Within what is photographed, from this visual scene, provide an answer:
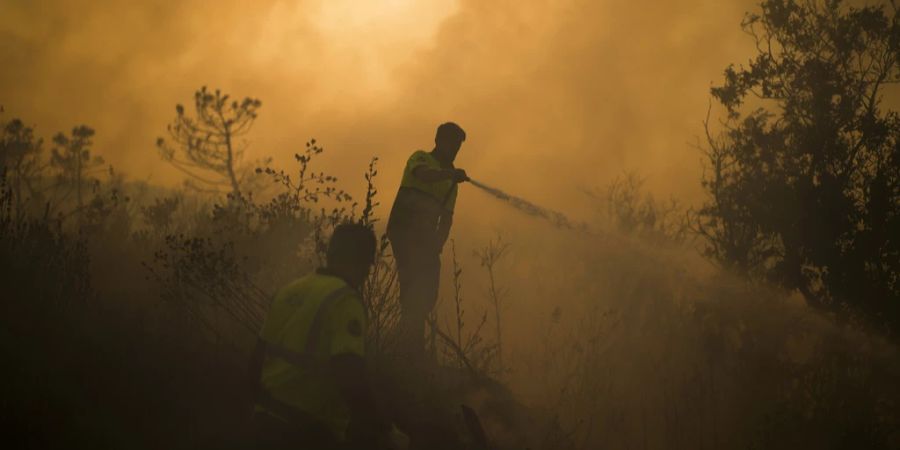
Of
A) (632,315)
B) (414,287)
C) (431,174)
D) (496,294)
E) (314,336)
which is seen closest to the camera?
(314,336)

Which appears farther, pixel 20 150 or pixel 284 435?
pixel 20 150

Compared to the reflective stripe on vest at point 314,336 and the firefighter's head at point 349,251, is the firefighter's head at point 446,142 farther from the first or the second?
the reflective stripe on vest at point 314,336

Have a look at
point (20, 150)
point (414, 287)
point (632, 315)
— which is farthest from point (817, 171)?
point (20, 150)

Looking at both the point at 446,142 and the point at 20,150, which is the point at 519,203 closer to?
the point at 446,142

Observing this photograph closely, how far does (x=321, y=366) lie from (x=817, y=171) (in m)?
8.92

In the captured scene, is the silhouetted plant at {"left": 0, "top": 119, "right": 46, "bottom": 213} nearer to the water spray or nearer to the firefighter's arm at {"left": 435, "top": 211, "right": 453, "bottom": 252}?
the water spray

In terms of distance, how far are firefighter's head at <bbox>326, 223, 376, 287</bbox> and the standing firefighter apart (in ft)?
9.11

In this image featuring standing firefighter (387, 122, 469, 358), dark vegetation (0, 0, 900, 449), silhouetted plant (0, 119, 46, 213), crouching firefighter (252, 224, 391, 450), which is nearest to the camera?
crouching firefighter (252, 224, 391, 450)

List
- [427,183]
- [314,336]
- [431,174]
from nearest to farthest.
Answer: [314,336] → [431,174] → [427,183]

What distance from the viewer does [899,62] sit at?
9.80m

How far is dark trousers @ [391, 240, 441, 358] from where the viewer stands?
6410 mm

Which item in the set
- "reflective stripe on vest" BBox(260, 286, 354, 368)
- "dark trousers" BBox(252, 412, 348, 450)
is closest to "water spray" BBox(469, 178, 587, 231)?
"reflective stripe on vest" BBox(260, 286, 354, 368)

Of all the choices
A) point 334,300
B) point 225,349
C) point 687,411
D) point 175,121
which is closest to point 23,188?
Result: point 175,121

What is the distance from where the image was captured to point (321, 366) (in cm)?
328
